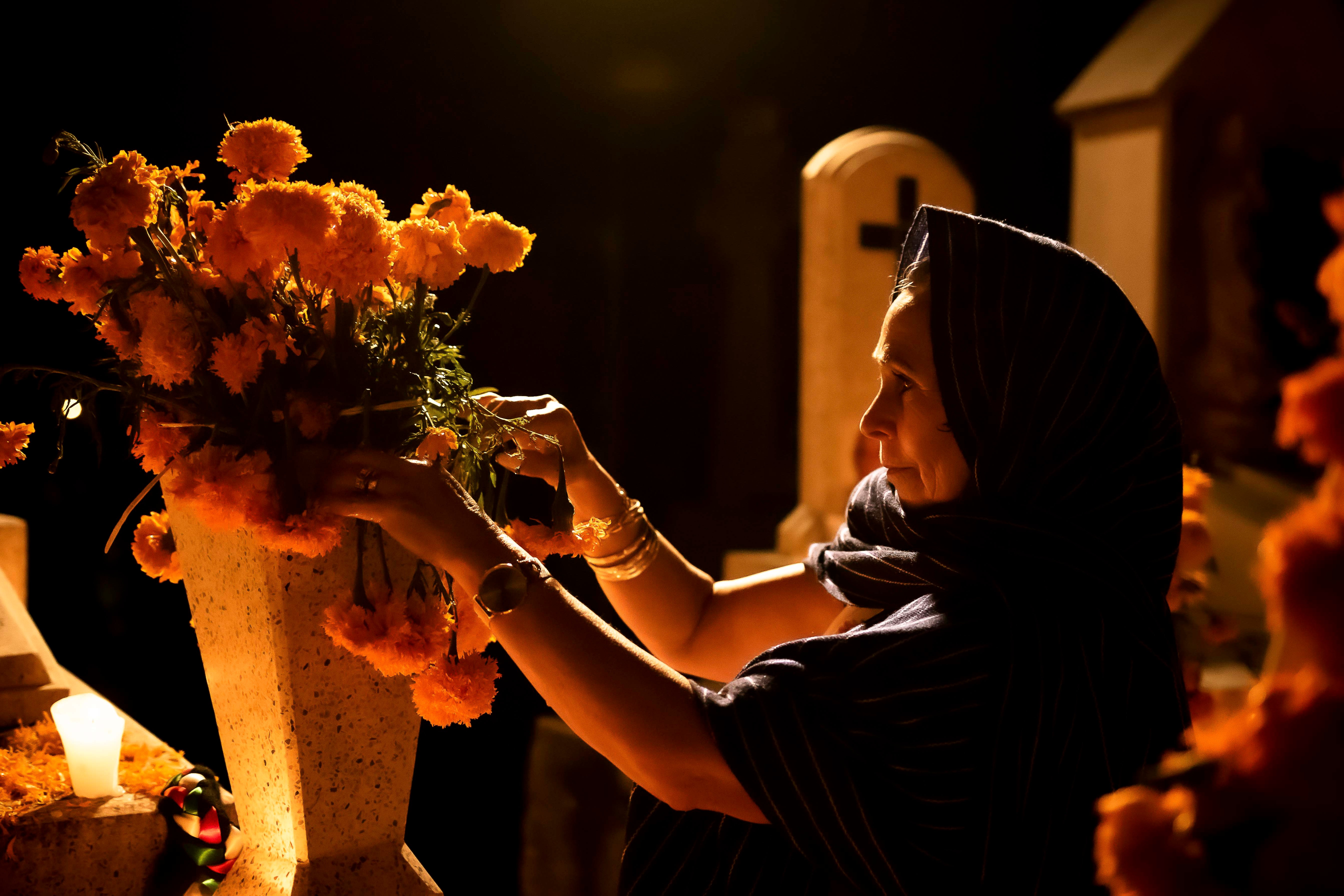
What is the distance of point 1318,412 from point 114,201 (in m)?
1.02

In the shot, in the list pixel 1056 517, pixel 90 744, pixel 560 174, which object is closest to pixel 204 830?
pixel 90 744

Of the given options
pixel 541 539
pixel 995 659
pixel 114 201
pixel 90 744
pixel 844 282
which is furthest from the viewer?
pixel 844 282

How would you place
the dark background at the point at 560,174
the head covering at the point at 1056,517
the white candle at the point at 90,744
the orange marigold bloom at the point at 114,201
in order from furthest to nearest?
the dark background at the point at 560,174 → the white candle at the point at 90,744 → the head covering at the point at 1056,517 → the orange marigold bloom at the point at 114,201

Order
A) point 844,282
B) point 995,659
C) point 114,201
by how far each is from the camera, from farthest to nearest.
Result: point 844,282 < point 995,659 < point 114,201

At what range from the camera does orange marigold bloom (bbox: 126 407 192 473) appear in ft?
3.69

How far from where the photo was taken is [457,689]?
112cm

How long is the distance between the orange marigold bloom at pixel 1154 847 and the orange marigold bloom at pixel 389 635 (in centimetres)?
70

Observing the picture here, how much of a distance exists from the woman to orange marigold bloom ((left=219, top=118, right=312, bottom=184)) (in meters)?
0.34

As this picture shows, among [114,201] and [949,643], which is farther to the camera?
[949,643]

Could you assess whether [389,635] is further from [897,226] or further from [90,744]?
[897,226]

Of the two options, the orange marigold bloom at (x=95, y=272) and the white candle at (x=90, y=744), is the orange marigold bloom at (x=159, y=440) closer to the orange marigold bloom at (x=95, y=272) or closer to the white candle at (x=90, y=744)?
the orange marigold bloom at (x=95, y=272)

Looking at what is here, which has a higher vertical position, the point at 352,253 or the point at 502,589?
the point at 352,253

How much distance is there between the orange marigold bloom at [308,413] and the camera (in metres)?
1.09

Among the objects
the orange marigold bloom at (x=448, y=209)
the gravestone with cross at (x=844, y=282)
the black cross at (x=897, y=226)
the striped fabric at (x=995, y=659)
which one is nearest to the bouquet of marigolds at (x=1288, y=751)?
the striped fabric at (x=995, y=659)
